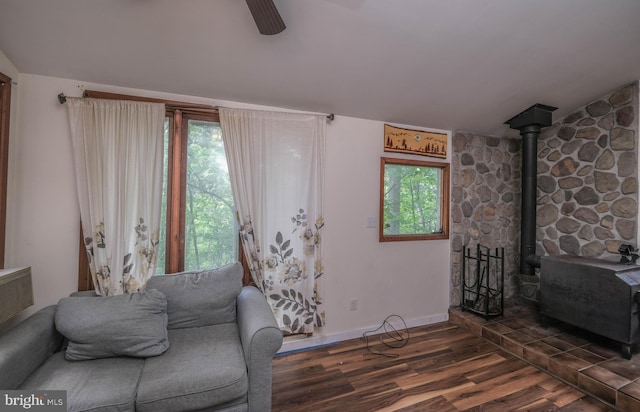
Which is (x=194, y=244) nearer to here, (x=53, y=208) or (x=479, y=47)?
(x=53, y=208)

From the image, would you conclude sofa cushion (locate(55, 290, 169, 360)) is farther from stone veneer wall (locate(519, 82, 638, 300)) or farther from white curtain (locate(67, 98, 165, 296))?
stone veneer wall (locate(519, 82, 638, 300))

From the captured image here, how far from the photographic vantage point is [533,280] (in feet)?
10.8

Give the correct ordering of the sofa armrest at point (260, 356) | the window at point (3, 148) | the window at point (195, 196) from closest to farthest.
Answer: the sofa armrest at point (260, 356), the window at point (3, 148), the window at point (195, 196)

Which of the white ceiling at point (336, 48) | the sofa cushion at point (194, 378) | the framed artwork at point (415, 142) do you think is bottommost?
the sofa cushion at point (194, 378)

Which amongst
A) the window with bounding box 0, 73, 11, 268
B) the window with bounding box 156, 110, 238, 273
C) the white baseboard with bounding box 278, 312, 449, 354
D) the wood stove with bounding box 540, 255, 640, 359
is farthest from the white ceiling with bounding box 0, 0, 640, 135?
the white baseboard with bounding box 278, 312, 449, 354

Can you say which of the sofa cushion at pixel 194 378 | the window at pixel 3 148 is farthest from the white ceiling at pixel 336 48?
the sofa cushion at pixel 194 378

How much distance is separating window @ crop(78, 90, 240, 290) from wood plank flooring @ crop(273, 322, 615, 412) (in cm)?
114

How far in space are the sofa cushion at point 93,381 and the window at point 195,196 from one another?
2.49ft

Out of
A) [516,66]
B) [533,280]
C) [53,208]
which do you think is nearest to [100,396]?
[53,208]

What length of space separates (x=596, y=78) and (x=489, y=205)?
153cm

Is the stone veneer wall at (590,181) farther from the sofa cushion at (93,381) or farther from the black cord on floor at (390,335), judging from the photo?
the sofa cushion at (93,381)

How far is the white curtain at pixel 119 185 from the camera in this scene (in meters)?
1.89

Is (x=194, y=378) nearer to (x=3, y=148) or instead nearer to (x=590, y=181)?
(x=3, y=148)

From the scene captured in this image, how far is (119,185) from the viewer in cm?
195
